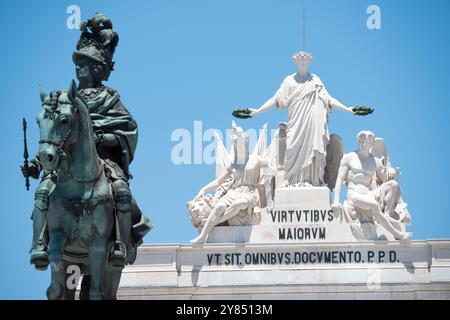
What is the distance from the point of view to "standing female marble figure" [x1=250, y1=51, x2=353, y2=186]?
195 ft

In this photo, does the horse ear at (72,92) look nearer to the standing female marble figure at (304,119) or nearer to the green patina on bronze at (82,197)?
the green patina on bronze at (82,197)

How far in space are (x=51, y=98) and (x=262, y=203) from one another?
1135 inches

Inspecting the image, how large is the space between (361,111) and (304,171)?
255 cm

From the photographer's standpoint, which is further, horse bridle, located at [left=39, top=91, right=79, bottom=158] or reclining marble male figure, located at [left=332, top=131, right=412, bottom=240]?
reclining marble male figure, located at [left=332, top=131, right=412, bottom=240]

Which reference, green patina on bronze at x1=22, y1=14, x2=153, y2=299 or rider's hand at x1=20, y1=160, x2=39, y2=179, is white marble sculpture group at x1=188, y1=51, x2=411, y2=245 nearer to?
green patina on bronze at x1=22, y1=14, x2=153, y2=299

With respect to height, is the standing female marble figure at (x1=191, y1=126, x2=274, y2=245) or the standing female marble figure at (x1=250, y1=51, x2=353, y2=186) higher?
the standing female marble figure at (x1=250, y1=51, x2=353, y2=186)

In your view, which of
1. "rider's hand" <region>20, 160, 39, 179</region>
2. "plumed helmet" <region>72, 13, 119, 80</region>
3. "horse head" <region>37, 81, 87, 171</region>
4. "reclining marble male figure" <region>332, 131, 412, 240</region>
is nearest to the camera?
"horse head" <region>37, 81, 87, 171</region>

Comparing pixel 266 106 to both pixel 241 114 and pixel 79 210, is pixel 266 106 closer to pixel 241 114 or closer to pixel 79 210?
pixel 241 114

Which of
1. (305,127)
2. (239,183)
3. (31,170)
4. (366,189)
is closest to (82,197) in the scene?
(31,170)

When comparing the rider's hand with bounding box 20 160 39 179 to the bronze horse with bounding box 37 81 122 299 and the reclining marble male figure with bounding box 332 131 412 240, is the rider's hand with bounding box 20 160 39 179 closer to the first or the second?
the bronze horse with bounding box 37 81 122 299

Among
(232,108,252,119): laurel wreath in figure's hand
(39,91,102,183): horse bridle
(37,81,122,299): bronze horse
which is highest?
(232,108,252,119): laurel wreath in figure's hand

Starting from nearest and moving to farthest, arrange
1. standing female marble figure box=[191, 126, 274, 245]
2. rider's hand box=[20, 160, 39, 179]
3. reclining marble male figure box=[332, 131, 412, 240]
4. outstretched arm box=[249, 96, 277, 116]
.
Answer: rider's hand box=[20, 160, 39, 179]
reclining marble male figure box=[332, 131, 412, 240]
standing female marble figure box=[191, 126, 274, 245]
outstretched arm box=[249, 96, 277, 116]

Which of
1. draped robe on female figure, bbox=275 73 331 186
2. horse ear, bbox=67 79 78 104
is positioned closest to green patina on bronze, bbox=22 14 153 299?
horse ear, bbox=67 79 78 104

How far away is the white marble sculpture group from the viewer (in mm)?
57844
